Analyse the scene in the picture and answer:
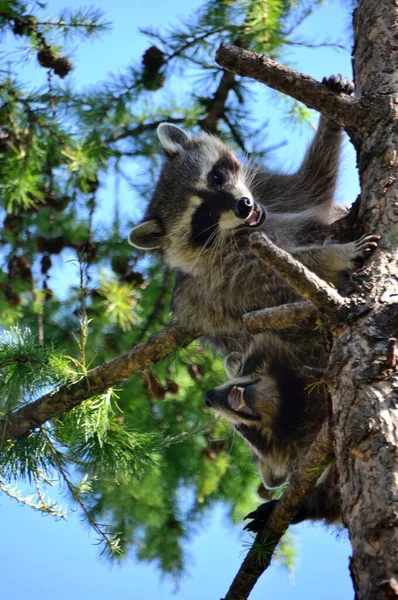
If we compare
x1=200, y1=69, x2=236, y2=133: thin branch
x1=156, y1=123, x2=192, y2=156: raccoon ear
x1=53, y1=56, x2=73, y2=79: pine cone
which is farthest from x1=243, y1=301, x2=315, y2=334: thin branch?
x1=53, y1=56, x2=73, y2=79: pine cone

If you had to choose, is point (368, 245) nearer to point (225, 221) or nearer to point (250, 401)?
point (250, 401)

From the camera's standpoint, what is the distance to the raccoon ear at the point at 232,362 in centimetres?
340

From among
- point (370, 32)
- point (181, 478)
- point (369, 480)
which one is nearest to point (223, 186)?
point (370, 32)

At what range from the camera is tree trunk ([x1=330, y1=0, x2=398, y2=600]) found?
4.99 ft

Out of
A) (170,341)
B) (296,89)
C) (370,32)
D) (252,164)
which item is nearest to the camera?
(296,89)

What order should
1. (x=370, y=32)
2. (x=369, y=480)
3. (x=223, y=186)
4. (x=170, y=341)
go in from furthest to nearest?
(x=223, y=186)
(x=170, y=341)
(x=370, y=32)
(x=369, y=480)

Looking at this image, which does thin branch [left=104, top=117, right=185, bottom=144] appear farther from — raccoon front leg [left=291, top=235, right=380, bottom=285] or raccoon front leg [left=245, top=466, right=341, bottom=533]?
A: raccoon front leg [left=245, top=466, right=341, bottom=533]

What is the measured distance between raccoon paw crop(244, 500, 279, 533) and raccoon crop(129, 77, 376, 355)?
0.73 metres

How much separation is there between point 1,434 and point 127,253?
142 cm

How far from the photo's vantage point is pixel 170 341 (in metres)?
2.98

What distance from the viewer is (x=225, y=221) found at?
343cm

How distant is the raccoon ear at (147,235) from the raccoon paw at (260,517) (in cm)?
139

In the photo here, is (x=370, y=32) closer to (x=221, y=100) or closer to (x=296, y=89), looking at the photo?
(x=296, y=89)

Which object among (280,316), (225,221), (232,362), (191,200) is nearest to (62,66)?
(191,200)
